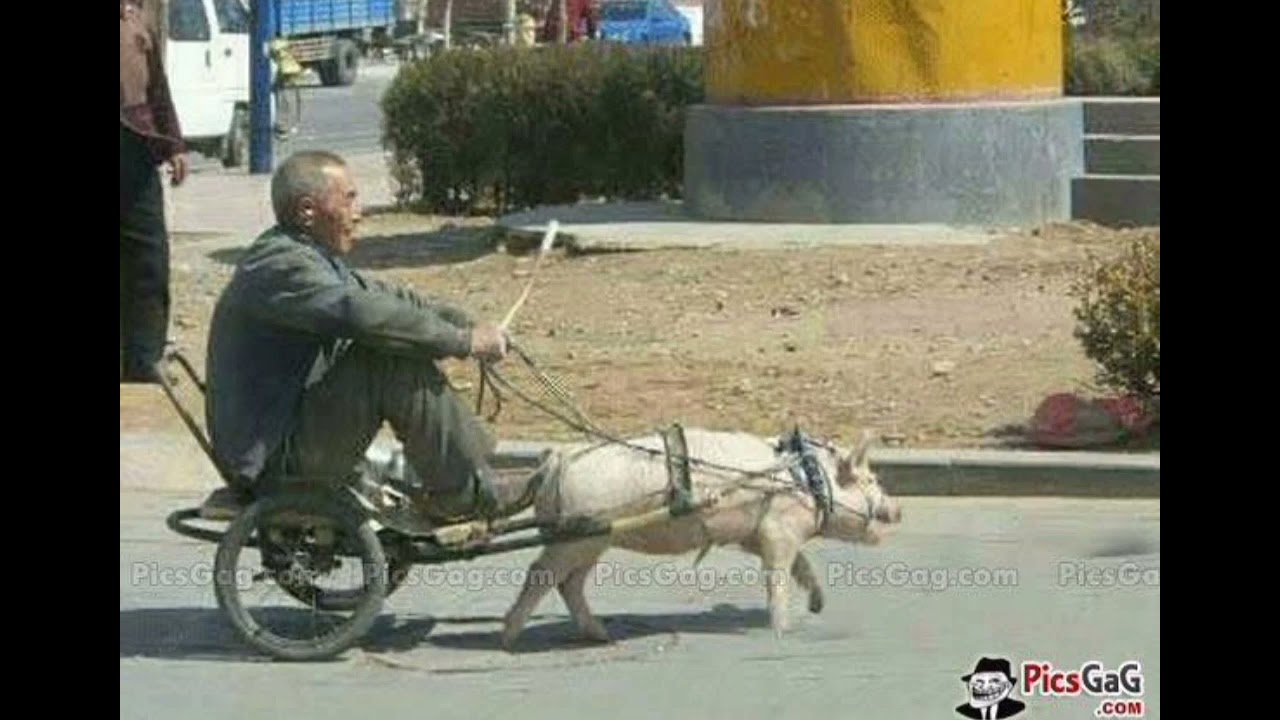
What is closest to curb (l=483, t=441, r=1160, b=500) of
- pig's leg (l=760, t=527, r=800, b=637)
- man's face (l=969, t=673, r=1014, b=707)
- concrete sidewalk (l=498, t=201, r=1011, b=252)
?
pig's leg (l=760, t=527, r=800, b=637)

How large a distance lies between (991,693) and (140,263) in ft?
16.8

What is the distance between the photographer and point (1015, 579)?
882 centimetres

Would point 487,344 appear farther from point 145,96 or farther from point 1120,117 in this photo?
point 1120,117

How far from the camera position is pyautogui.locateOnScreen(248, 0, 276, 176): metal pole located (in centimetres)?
2689

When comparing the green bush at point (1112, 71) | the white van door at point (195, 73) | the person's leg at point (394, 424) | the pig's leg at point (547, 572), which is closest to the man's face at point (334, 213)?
the person's leg at point (394, 424)

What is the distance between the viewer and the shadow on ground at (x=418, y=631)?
26.0 feet

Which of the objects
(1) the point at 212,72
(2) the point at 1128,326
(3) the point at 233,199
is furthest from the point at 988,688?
(1) the point at 212,72

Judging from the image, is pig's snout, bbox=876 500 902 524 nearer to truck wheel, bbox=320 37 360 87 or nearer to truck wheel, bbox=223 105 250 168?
truck wheel, bbox=223 105 250 168

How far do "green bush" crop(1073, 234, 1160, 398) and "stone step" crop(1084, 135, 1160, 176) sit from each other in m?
6.93

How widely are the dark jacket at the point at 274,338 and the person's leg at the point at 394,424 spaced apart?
0.21ft

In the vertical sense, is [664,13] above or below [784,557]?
above
